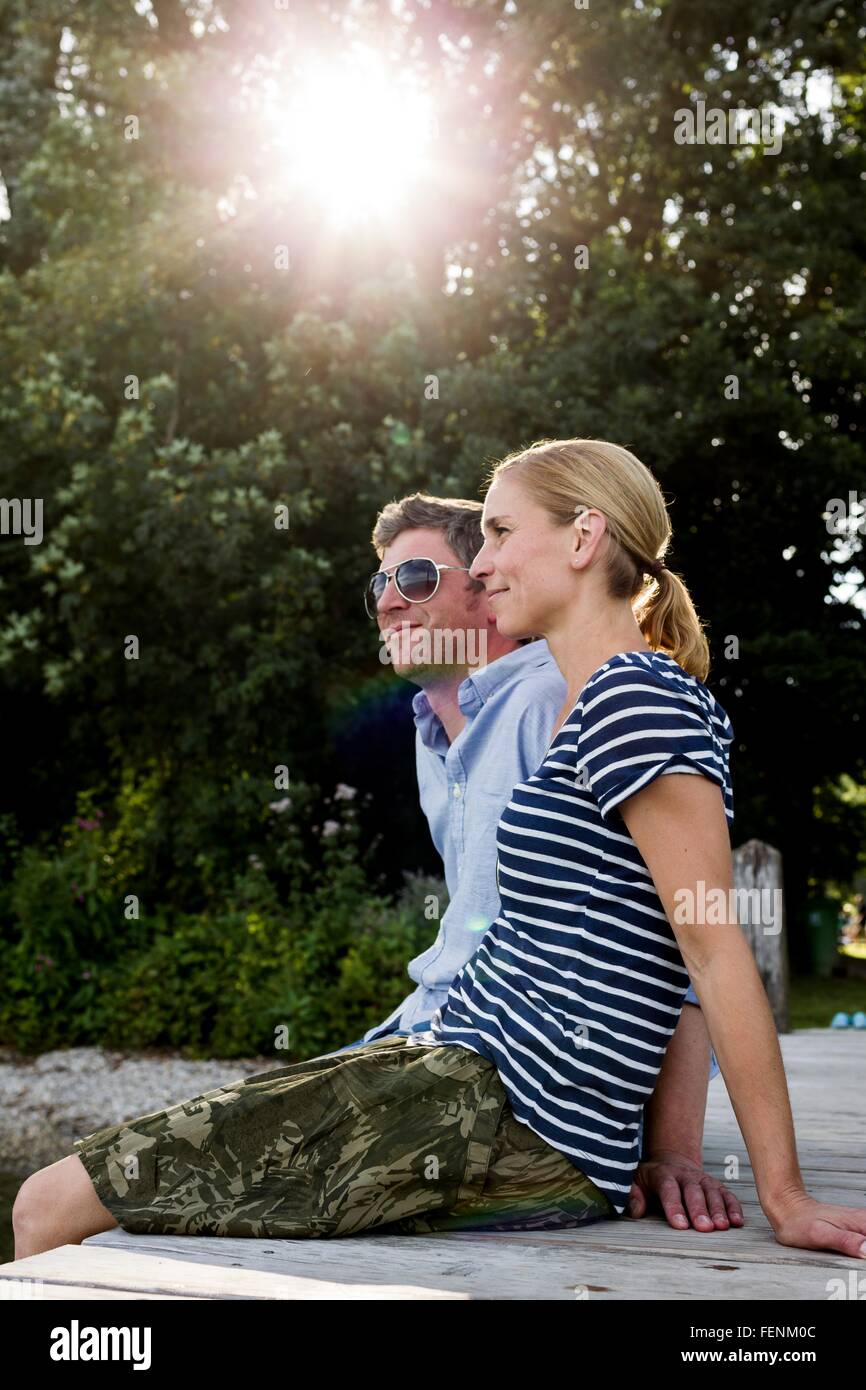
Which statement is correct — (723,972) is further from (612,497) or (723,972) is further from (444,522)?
(444,522)

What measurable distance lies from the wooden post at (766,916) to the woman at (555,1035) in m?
3.89

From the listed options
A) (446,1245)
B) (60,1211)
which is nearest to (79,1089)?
(60,1211)

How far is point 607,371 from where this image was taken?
10.4 meters

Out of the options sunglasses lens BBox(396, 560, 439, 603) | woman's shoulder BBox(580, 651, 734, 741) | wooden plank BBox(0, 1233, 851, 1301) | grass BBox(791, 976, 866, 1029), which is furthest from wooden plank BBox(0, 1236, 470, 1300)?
grass BBox(791, 976, 866, 1029)

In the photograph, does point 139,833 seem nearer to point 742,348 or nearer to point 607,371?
point 607,371

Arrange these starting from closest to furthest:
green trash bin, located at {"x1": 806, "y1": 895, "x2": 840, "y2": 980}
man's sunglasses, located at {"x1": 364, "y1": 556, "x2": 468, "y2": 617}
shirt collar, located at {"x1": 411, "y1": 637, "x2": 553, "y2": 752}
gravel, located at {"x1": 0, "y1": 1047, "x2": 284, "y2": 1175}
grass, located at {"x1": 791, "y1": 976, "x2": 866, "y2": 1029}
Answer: shirt collar, located at {"x1": 411, "y1": 637, "x2": 553, "y2": 752}, man's sunglasses, located at {"x1": 364, "y1": 556, "x2": 468, "y2": 617}, gravel, located at {"x1": 0, "y1": 1047, "x2": 284, "y2": 1175}, grass, located at {"x1": 791, "y1": 976, "x2": 866, "y2": 1029}, green trash bin, located at {"x1": 806, "y1": 895, "x2": 840, "y2": 980}

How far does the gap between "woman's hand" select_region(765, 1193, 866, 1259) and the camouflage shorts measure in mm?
316

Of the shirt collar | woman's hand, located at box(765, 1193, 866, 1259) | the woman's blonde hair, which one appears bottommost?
woman's hand, located at box(765, 1193, 866, 1259)

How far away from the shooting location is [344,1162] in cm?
198

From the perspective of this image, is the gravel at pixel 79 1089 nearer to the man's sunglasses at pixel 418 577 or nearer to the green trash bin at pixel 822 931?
the man's sunglasses at pixel 418 577

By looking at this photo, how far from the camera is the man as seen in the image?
2242 mm

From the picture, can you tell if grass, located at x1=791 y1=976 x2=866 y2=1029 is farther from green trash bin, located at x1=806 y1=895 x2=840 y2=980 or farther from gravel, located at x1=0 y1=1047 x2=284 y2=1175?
gravel, located at x1=0 y1=1047 x2=284 y2=1175

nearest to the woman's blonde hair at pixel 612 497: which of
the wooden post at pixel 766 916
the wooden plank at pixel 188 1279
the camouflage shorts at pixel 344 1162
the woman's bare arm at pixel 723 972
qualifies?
the woman's bare arm at pixel 723 972

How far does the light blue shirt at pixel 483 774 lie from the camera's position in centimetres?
231
